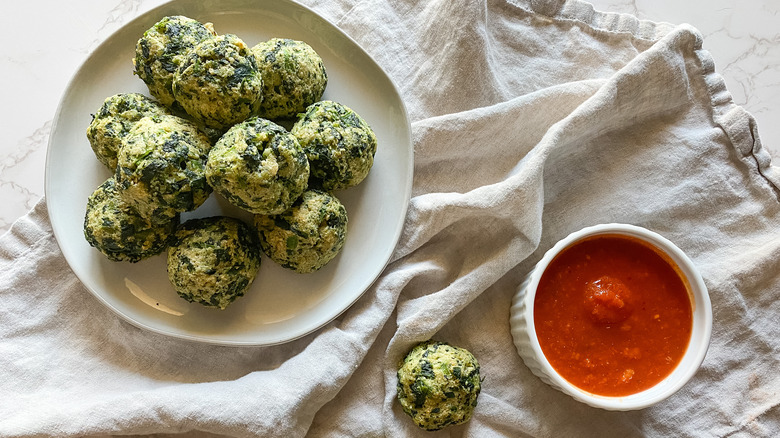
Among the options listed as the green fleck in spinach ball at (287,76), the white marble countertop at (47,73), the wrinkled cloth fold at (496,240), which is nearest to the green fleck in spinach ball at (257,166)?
the green fleck in spinach ball at (287,76)

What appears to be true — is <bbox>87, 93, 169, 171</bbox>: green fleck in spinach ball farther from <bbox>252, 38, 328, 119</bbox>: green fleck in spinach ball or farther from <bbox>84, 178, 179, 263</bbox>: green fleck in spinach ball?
<bbox>252, 38, 328, 119</bbox>: green fleck in spinach ball

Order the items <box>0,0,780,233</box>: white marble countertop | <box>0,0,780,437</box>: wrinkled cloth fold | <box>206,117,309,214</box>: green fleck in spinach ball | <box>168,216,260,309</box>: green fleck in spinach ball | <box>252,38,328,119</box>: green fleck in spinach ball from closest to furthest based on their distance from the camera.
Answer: <box>206,117,309,214</box>: green fleck in spinach ball → <box>168,216,260,309</box>: green fleck in spinach ball → <box>252,38,328,119</box>: green fleck in spinach ball → <box>0,0,780,437</box>: wrinkled cloth fold → <box>0,0,780,233</box>: white marble countertop

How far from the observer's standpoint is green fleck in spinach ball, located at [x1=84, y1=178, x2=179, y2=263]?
2008 mm

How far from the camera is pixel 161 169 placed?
1882 mm

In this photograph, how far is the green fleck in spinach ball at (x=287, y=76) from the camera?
6.86 feet

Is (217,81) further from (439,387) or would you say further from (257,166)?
(439,387)

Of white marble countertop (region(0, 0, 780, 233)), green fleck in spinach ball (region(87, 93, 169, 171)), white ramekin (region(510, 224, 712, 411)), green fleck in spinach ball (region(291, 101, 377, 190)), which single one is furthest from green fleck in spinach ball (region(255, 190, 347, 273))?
white marble countertop (region(0, 0, 780, 233))

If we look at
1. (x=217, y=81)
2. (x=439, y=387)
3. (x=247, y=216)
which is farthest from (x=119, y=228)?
(x=439, y=387)

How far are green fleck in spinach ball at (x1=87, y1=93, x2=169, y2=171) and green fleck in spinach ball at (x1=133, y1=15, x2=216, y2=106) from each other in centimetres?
7

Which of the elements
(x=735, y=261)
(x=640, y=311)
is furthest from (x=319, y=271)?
(x=735, y=261)

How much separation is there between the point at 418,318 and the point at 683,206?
1.06 meters

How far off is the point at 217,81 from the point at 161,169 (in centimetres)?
30

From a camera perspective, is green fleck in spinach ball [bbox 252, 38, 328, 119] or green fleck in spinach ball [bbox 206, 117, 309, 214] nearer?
green fleck in spinach ball [bbox 206, 117, 309, 214]

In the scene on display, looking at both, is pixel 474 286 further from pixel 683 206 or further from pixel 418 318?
pixel 683 206
